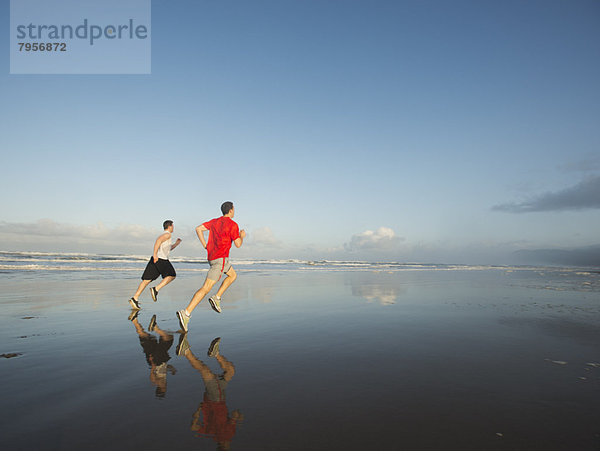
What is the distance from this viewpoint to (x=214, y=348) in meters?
4.74

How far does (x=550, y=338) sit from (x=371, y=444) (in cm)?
490

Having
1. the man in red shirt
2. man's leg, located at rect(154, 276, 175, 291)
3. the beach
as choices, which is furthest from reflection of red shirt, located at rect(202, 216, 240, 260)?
man's leg, located at rect(154, 276, 175, 291)

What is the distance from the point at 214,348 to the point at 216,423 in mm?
2285

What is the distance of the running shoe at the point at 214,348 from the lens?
442 centimetres

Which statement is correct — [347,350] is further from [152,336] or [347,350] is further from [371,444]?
[152,336]

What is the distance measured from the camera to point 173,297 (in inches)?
407

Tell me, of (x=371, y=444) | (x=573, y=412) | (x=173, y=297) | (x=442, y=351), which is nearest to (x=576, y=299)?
(x=442, y=351)

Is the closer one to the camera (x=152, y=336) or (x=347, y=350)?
(x=347, y=350)

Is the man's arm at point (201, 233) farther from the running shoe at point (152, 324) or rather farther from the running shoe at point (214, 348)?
the running shoe at point (214, 348)

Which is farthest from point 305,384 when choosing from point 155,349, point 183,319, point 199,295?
point 199,295

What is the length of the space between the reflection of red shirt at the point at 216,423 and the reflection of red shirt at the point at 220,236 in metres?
4.03

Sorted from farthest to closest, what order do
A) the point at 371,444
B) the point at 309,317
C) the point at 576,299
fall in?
1. the point at 576,299
2. the point at 309,317
3. the point at 371,444

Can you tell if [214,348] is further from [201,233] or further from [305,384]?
[201,233]

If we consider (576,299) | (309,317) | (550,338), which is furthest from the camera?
(576,299)
